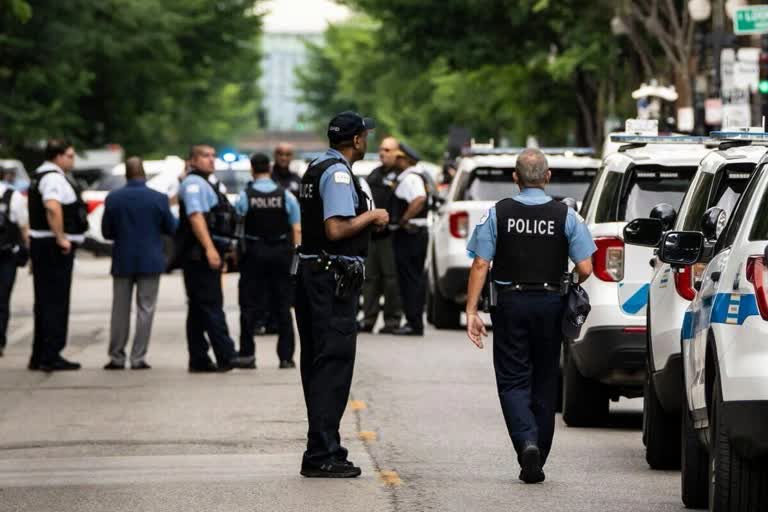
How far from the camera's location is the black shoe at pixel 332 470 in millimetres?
10594

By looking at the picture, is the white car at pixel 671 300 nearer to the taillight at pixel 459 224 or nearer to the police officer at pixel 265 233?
the police officer at pixel 265 233

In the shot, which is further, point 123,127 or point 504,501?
point 123,127

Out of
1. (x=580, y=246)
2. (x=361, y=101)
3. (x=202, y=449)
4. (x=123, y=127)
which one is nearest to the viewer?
(x=580, y=246)

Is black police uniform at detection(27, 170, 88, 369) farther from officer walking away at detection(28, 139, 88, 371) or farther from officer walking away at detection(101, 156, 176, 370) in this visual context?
officer walking away at detection(101, 156, 176, 370)

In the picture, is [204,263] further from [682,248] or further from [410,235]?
[682,248]

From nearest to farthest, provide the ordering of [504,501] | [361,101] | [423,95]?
[504,501] < [423,95] < [361,101]

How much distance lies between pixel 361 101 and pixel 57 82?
101 feet

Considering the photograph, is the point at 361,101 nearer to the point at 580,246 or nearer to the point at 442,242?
the point at 442,242

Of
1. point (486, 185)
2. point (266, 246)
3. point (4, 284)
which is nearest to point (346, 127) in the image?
point (266, 246)

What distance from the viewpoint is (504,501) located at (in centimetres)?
983

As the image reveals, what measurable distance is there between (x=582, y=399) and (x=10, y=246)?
26.9ft

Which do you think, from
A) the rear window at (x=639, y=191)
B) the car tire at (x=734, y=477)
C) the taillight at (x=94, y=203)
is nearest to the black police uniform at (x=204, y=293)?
the rear window at (x=639, y=191)

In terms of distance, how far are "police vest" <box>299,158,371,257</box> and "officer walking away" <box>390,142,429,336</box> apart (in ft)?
33.2

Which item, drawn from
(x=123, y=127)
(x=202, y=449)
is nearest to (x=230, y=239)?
(x=202, y=449)
